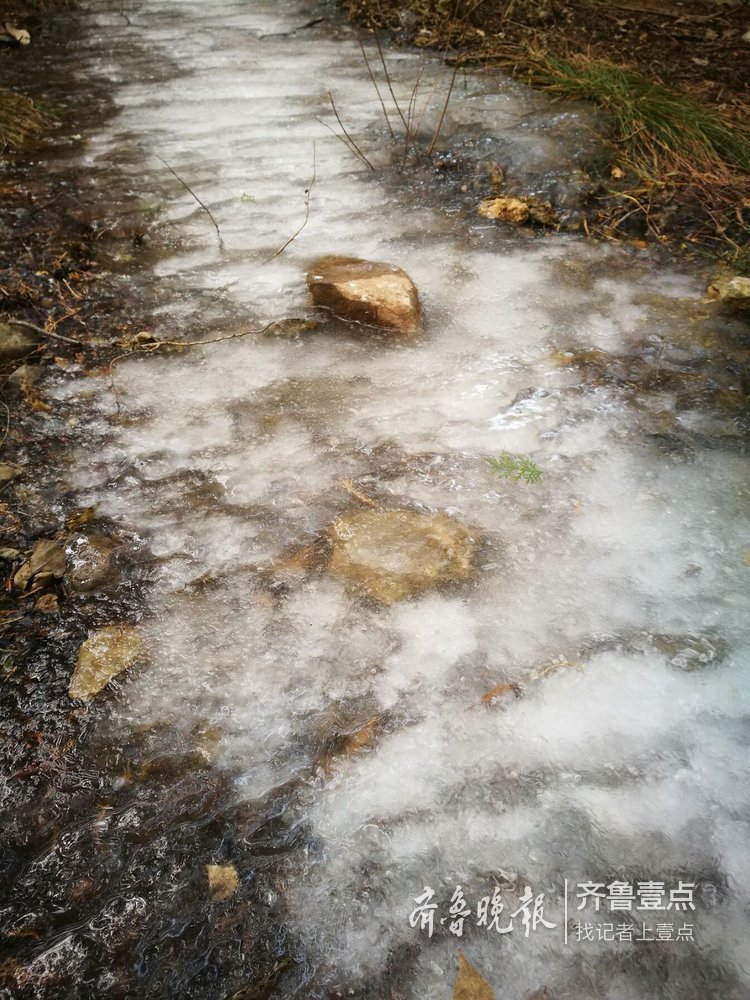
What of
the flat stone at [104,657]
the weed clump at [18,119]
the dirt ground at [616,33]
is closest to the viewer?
the flat stone at [104,657]

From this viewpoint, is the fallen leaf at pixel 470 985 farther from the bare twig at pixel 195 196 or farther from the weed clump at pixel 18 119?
the weed clump at pixel 18 119

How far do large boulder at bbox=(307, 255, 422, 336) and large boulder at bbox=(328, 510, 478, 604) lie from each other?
Answer: 1.20m

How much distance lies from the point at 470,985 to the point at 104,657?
1298mm

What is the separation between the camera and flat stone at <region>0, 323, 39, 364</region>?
2668mm

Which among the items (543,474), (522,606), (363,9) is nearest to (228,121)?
(363,9)

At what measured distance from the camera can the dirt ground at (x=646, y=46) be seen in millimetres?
3465

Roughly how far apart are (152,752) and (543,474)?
1.66 m

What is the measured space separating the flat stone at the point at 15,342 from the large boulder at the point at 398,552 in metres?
1.80

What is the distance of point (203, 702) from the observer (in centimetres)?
170

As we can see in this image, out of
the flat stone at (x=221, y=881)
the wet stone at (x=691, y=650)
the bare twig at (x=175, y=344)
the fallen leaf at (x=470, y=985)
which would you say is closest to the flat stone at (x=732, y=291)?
the wet stone at (x=691, y=650)

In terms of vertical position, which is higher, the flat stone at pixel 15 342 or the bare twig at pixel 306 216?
the bare twig at pixel 306 216

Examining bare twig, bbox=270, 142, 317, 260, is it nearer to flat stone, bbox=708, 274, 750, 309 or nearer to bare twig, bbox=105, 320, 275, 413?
bare twig, bbox=105, 320, 275, 413

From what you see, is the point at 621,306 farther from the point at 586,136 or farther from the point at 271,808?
the point at 271,808

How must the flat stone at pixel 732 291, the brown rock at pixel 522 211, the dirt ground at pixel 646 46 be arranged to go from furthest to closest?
1. the brown rock at pixel 522 211
2. the dirt ground at pixel 646 46
3. the flat stone at pixel 732 291
